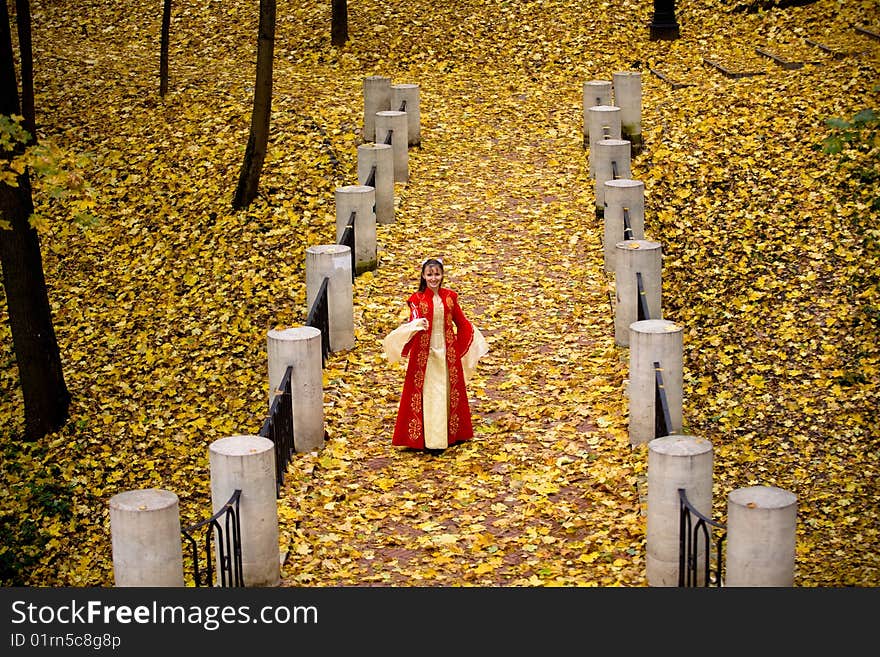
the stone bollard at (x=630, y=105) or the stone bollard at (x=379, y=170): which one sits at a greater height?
the stone bollard at (x=630, y=105)

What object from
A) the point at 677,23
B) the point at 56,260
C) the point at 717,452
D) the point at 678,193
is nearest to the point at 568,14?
the point at 677,23

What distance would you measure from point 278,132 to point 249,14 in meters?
8.39

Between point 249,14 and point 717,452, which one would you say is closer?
point 717,452

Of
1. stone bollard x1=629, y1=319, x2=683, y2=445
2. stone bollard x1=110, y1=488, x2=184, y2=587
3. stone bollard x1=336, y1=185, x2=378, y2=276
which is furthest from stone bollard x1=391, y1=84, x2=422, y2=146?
stone bollard x1=110, y1=488, x2=184, y2=587

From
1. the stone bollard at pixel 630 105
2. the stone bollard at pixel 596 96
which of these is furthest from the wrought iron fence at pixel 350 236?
the stone bollard at pixel 596 96

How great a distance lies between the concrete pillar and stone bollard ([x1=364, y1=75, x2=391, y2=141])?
5392mm

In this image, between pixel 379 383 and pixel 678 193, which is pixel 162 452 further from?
pixel 678 193

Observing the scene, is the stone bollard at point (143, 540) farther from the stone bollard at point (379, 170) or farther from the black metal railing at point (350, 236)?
the stone bollard at point (379, 170)

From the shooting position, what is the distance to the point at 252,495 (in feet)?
26.5

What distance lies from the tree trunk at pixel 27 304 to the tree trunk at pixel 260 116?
3.46 m

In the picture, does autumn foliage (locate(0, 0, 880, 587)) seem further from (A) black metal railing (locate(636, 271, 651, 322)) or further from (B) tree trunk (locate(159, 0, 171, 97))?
(A) black metal railing (locate(636, 271, 651, 322))

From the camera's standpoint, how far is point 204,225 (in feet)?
55.8

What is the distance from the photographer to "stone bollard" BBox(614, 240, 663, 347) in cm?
1176

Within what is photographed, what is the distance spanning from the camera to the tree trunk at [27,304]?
13586mm
